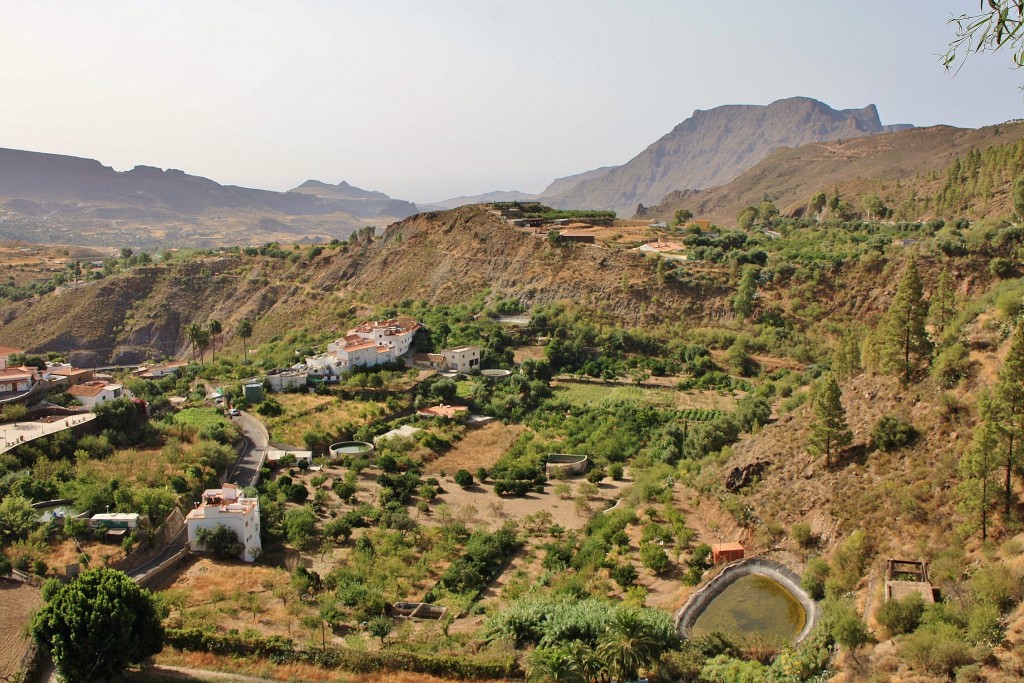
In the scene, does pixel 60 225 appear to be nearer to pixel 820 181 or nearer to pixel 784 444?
pixel 820 181

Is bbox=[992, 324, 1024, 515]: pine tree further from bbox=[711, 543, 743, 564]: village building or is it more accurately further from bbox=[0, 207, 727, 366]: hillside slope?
bbox=[0, 207, 727, 366]: hillside slope

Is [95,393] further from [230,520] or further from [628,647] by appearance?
[628,647]

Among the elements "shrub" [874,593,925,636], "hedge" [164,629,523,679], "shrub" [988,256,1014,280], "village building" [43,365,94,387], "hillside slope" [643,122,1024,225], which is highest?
"hillside slope" [643,122,1024,225]

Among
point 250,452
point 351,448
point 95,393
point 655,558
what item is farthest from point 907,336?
point 95,393

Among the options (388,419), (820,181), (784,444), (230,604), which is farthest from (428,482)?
(820,181)

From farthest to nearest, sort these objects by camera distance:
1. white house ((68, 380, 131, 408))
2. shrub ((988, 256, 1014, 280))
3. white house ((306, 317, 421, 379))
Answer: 1. white house ((306, 317, 421, 379))
2. shrub ((988, 256, 1014, 280))
3. white house ((68, 380, 131, 408))

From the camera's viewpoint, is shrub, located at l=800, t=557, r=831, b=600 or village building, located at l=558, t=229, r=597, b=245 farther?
village building, located at l=558, t=229, r=597, b=245

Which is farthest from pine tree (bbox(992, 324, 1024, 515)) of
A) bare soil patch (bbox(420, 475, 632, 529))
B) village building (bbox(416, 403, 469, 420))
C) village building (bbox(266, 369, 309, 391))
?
village building (bbox(266, 369, 309, 391))
